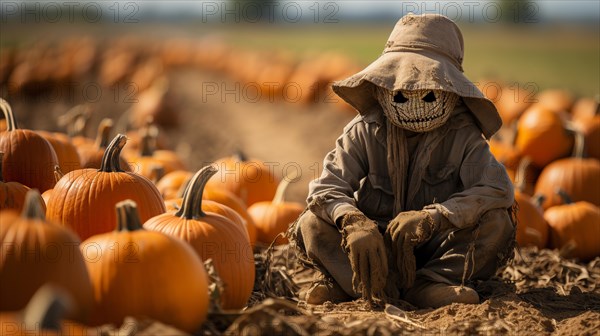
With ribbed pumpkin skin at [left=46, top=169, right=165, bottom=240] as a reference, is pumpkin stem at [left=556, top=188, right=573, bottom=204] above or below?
below

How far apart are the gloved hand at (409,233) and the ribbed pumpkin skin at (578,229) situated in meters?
2.55

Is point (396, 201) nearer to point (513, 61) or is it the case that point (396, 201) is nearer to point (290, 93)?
point (290, 93)

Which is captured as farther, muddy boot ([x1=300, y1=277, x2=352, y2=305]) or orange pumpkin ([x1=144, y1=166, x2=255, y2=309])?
muddy boot ([x1=300, y1=277, x2=352, y2=305])

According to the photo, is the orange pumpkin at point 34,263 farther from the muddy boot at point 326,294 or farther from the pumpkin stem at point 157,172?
the pumpkin stem at point 157,172

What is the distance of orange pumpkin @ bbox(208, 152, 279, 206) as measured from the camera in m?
7.34

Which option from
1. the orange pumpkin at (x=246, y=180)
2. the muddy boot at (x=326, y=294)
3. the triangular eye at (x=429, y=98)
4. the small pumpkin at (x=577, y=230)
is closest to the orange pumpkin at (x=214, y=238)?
the muddy boot at (x=326, y=294)

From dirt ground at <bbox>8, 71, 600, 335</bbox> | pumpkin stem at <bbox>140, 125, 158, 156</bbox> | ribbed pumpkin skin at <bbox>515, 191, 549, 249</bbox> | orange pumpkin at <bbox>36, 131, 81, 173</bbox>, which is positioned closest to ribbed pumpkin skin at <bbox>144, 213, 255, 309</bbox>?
dirt ground at <bbox>8, 71, 600, 335</bbox>

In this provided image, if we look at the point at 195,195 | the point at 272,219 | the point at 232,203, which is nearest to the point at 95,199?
the point at 195,195

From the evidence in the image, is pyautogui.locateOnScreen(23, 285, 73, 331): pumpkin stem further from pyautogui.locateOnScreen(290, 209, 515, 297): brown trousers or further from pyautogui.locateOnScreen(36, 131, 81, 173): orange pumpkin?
pyautogui.locateOnScreen(36, 131, 81, 173): orange pumpkin

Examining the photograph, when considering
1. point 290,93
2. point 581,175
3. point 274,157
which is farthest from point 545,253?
point 290,93

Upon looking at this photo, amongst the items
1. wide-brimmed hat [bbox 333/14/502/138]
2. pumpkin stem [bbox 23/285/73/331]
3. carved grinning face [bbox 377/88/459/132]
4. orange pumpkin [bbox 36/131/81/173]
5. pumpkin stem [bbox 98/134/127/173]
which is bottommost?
orange pumpkin [bbox 36/131/81/173]

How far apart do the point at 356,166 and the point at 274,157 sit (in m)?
8.32

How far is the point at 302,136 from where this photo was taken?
16.0 meters

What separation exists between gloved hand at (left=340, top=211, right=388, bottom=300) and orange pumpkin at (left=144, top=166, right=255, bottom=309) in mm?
583
